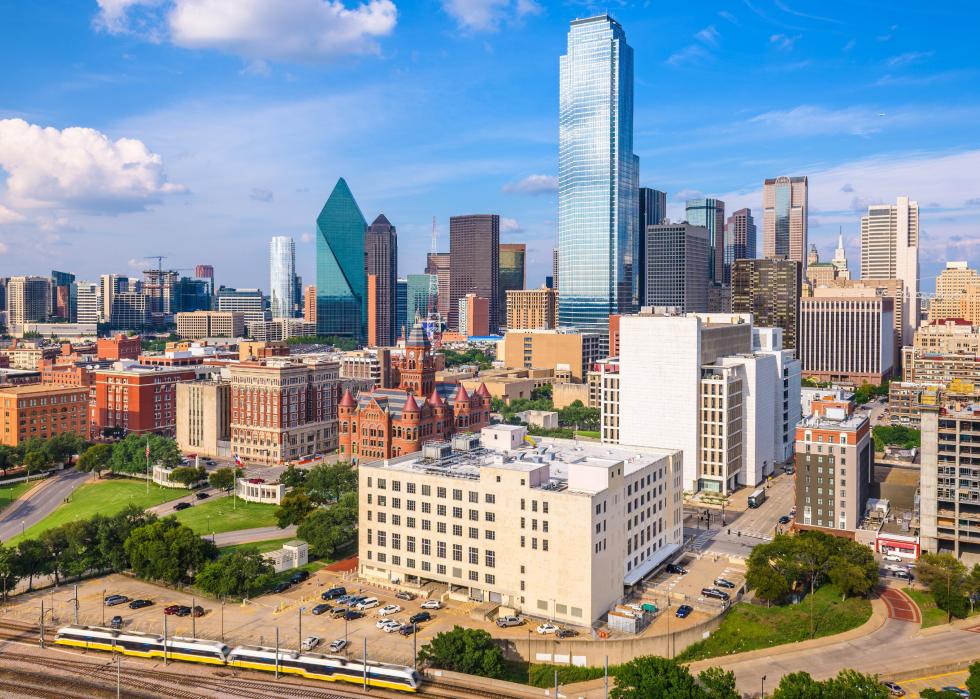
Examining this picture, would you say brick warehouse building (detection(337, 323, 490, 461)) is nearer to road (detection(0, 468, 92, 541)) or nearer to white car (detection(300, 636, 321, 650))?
road (detection(0, 468, 92, 541))

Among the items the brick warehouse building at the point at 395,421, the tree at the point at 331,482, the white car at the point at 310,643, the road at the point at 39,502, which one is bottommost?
the road at the point at 39,502

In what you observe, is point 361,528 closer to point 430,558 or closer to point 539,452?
point 430,558

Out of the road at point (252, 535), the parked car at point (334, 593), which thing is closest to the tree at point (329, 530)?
the road at point (252, 535)

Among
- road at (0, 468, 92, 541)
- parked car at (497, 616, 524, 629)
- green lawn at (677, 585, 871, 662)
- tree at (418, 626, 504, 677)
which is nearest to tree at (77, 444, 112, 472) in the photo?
road at (0, 468, 92, 541)

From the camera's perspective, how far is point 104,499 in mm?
156750

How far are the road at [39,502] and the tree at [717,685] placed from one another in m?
118

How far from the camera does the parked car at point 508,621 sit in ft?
296

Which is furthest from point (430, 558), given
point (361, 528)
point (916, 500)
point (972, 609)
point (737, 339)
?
point (737, 339)

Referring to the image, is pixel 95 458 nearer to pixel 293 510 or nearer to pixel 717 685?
pixel 293 510

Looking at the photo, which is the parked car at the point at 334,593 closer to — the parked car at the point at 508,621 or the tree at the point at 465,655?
the parked car at the point at 508,621

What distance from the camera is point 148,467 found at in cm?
17012

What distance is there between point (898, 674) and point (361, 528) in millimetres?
63915

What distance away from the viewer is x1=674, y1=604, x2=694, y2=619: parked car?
9238cm

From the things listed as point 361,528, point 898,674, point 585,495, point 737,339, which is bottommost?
point 898,674
